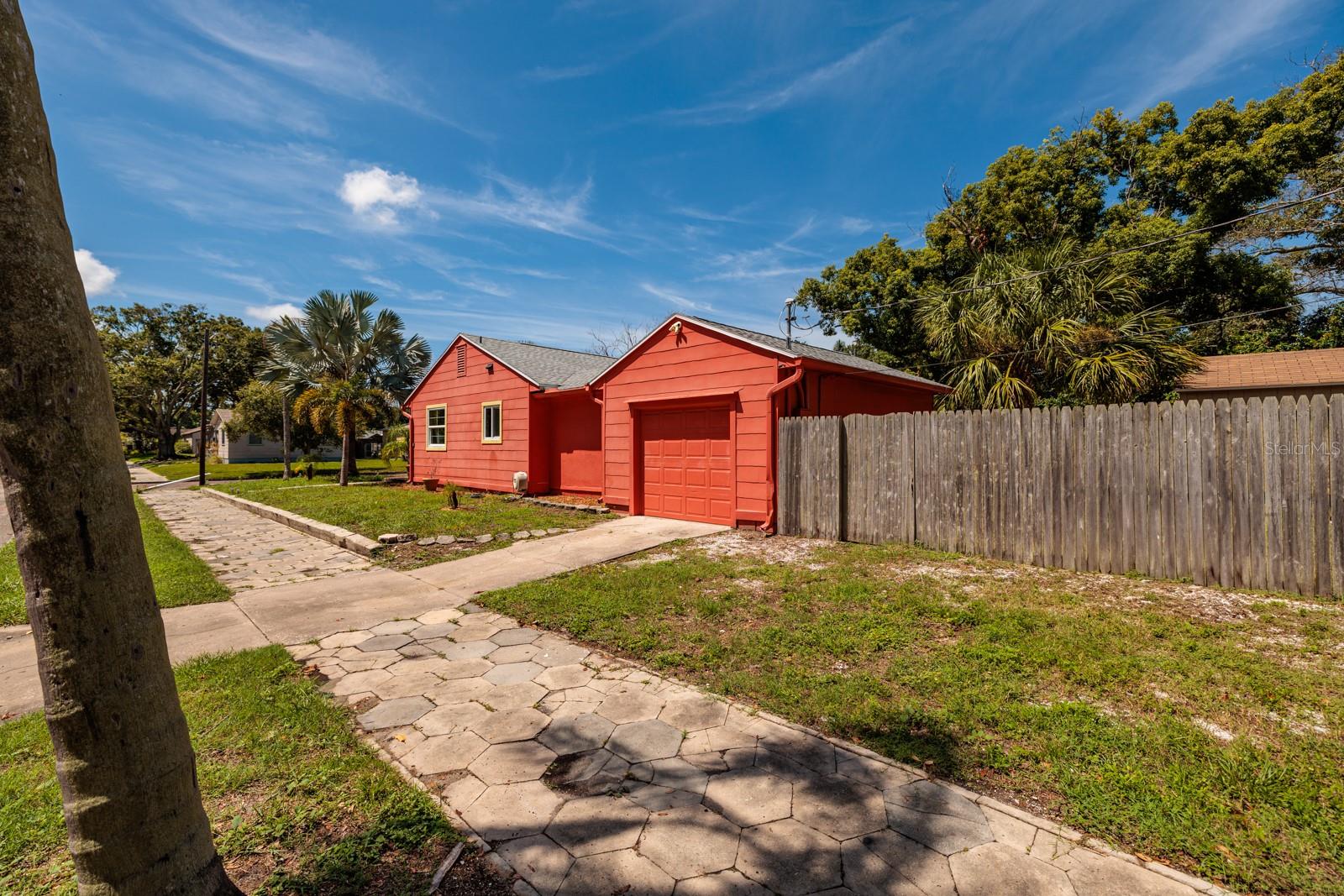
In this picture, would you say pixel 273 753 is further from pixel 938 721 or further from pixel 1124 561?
pixel 1124 561

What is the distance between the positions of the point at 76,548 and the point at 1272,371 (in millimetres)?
20727

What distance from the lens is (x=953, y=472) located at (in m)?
6.99

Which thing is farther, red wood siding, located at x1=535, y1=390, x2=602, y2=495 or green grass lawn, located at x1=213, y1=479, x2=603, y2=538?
red wood siding, located at x1=535, y1=390, x2=602, y2=495

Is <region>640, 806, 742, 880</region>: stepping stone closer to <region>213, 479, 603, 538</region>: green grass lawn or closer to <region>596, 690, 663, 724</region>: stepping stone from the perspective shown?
<region>596, 690, 663, 724</region>: stepping stone

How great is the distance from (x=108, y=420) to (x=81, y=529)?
0.88ft

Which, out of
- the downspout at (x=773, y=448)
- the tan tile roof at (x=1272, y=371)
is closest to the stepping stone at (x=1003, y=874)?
the downspout at (x=773, y=448)

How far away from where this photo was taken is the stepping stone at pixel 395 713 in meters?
3.08

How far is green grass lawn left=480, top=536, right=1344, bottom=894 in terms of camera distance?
2.19 metres

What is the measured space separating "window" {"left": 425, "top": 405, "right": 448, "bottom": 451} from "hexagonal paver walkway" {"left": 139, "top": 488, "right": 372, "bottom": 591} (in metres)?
5.52

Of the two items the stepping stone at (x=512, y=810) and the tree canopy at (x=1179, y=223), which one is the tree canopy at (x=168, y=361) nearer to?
the tree canopy at (x=1179, y=223)

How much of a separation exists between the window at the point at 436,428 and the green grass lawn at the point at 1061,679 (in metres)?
12.8

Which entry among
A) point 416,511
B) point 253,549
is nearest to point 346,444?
point 416,511

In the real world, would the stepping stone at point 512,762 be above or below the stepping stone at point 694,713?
below

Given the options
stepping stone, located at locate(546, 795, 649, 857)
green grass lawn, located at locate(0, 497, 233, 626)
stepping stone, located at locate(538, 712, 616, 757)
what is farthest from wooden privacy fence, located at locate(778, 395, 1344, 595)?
green grass lawn, located at locate(0, 497, 233, 626)
